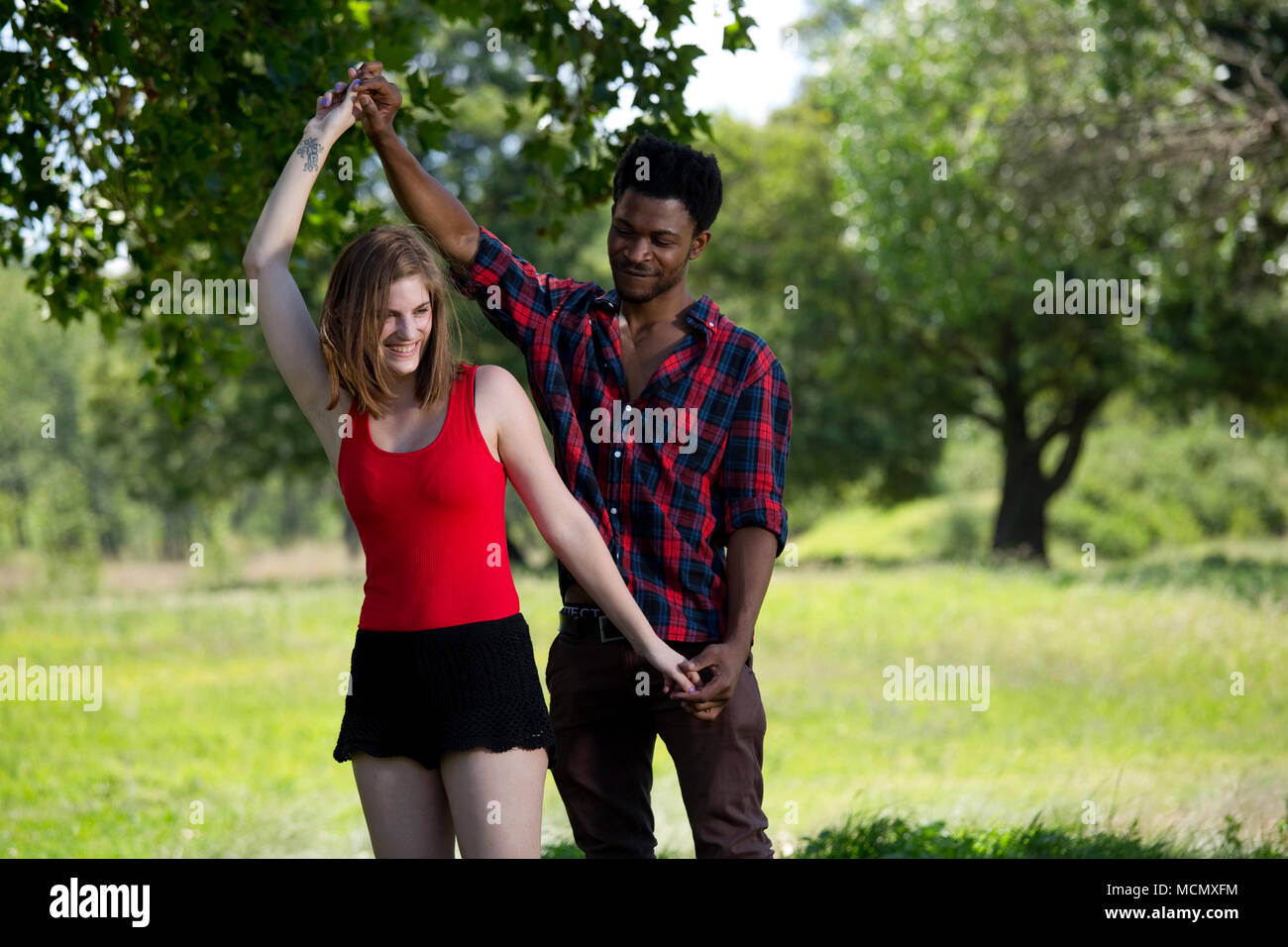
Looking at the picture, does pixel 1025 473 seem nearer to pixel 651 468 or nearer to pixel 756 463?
pixel 756 463

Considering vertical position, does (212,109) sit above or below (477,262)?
above

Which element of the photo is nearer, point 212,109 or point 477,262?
point 477,262

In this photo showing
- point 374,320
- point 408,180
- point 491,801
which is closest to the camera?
point 491,801

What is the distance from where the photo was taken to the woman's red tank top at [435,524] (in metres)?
3.12

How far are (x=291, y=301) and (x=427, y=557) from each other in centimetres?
76

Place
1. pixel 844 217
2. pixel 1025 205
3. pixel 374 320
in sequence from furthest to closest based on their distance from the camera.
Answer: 1. pixel 844 217
2. pixel 1025 205
3. pixel 374 320

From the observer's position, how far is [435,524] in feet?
10.3

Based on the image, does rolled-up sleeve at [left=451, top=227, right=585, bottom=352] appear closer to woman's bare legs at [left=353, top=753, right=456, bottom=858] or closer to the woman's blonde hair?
the woman's blonde hair

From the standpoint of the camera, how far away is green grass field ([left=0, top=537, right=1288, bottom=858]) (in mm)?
8227

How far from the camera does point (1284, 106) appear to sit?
13.7 m

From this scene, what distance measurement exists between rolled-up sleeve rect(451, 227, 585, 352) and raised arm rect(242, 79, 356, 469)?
2.15ft

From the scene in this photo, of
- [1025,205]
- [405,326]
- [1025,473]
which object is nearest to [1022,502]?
[1025,473]

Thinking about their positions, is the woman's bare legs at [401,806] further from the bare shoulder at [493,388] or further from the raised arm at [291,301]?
the bare shoulder at [493,388]

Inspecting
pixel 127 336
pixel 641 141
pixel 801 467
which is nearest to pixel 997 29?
pixel 801 467
